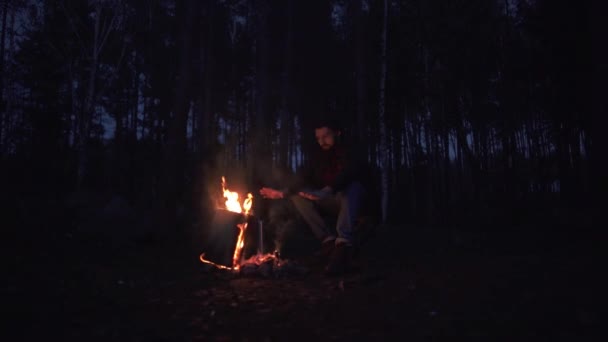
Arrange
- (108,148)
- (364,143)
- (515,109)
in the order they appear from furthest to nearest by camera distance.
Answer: (108,148) < (515,109) < (364,143)

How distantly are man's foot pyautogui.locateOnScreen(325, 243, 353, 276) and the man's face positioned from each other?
1.36m

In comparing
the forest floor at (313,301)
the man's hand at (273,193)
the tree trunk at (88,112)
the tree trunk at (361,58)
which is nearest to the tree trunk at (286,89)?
the tree trunk at (361,58)

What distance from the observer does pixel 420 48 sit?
18.4 m

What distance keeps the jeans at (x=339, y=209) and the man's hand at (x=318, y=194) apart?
0.55ft

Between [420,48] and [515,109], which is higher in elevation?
[420,48]

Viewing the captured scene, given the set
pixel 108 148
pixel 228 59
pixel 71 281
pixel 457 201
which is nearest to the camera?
pixel 71 281

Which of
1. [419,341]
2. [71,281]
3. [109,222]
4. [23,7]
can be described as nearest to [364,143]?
[109,222]

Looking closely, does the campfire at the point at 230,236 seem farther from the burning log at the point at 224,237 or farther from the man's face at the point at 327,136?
the man's face at the point at 327,136

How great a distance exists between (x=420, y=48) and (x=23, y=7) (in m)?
18.1

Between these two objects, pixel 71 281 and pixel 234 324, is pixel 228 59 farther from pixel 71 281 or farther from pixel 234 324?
pixel 234 324

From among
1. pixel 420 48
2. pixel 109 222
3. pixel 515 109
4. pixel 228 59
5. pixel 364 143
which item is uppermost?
pixel 228 59

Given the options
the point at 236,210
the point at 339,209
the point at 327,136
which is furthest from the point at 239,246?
the point at 327,136

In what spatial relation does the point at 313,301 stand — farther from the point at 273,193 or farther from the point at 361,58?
the point at 361,58

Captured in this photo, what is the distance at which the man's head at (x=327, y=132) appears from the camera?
5.25 meters
